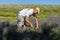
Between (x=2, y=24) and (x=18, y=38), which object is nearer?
(x=18, y=38)

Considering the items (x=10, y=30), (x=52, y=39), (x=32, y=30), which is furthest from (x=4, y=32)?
(x=52, y=39)

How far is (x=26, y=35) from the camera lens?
1150 centimetres

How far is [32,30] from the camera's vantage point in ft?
40.0

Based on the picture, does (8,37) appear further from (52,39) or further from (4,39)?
(52,39)

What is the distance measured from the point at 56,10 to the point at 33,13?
52.9 metres

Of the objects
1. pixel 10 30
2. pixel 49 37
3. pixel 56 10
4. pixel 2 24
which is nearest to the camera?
pixel 49 37

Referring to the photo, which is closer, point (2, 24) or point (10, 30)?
point (10, 30)

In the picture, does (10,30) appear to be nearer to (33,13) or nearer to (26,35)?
(26,35)

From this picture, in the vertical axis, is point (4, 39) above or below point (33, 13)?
below

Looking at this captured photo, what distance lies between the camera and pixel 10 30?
1212 centimetres

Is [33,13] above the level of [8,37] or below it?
above

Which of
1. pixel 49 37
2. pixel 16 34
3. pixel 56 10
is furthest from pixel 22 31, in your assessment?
pixel 56 10

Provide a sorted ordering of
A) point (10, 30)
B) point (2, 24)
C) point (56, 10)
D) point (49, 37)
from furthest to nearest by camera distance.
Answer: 1. point (56, 10)
2. point (2, 24)
3. point (10, 30)
4. point (49, 37)

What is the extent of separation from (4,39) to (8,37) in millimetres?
166
